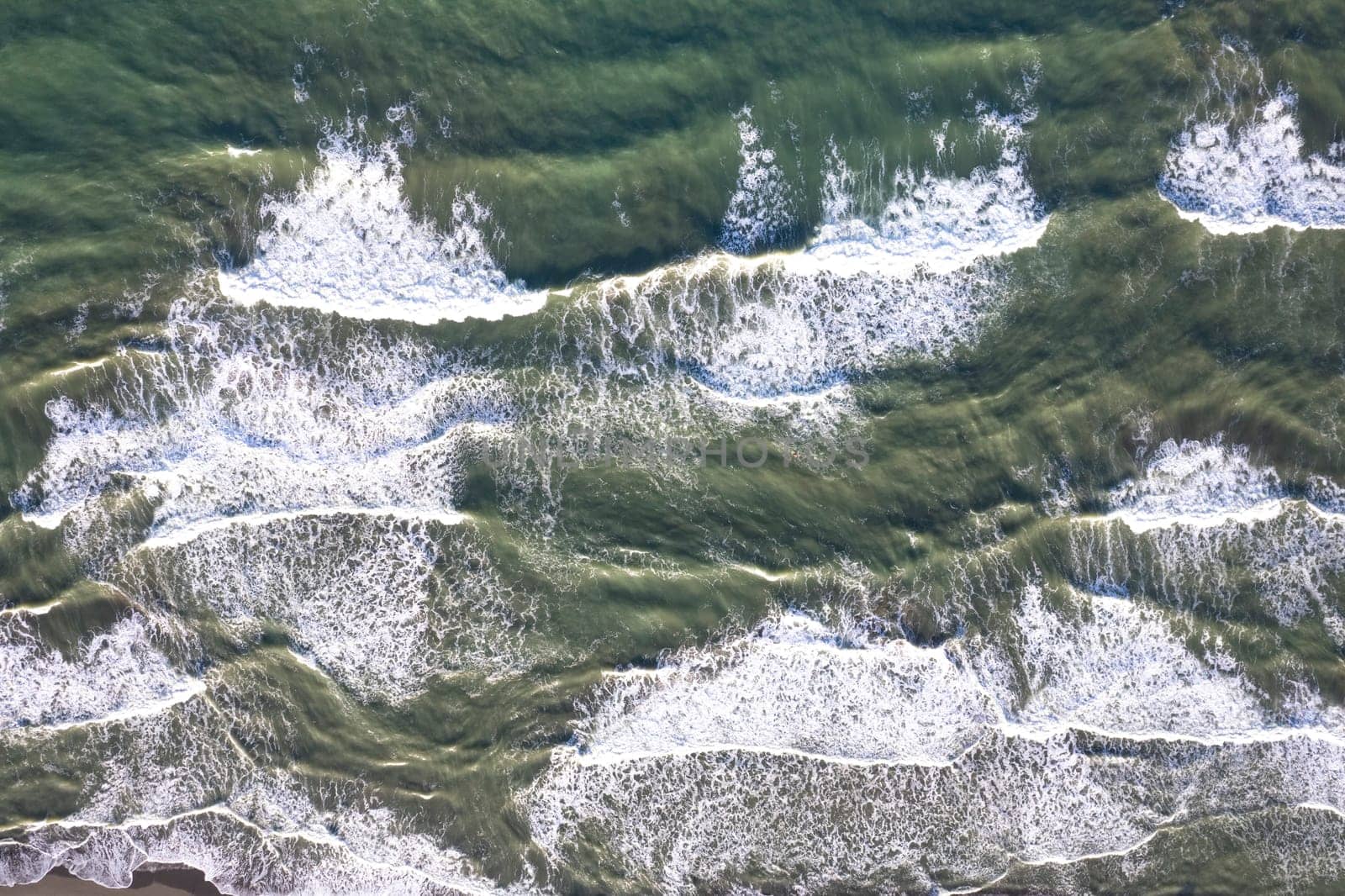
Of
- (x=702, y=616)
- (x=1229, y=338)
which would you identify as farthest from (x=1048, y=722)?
(x=1229, y=338)

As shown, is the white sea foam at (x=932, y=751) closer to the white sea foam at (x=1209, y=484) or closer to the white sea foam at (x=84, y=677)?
the white sea foam at (x=1209, y=484)

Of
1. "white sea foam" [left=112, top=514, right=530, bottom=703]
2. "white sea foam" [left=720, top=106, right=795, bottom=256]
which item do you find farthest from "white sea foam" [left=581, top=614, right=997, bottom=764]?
"white sea foam" [left=720, top=106, right=795, bottom=256]

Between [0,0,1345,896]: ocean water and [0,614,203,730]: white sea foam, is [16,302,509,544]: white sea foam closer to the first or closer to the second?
[0,0,1345,896]: ocean water

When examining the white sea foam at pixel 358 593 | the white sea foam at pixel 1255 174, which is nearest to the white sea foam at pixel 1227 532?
the white sea foam at pixel 1255 174

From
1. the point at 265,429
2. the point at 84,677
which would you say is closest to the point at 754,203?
the point at 265,429

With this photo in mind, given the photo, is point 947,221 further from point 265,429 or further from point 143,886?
point 143,886
